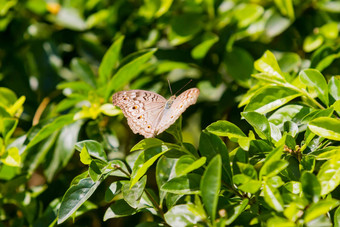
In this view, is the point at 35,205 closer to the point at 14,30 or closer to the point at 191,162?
the point at 191,162

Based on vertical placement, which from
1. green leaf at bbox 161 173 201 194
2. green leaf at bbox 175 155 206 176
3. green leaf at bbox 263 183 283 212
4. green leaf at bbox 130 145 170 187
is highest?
green leaf at bbox 175 155 206 176

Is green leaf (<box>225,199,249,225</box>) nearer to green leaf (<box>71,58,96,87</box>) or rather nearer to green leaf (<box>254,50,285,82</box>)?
green leaf (<box>254,50,285,82</box>)

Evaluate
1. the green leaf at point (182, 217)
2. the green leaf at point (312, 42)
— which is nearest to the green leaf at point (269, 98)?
the green leaf at point (182, 217)

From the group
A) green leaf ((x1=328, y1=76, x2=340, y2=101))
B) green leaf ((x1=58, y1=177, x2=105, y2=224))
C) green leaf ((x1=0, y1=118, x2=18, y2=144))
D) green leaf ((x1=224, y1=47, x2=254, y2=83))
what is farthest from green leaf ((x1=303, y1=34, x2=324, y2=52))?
green leaf ((x1=0, y1=118, x2=18, y2=144))

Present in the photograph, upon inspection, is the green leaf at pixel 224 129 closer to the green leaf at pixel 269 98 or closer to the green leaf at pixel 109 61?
the green leaf at pixel 269 98

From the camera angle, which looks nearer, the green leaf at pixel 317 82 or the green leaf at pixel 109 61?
the green leaf at pixel 317 82

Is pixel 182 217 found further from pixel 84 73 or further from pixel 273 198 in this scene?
pixel 84 73

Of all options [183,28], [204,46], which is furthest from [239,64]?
[183,28]
